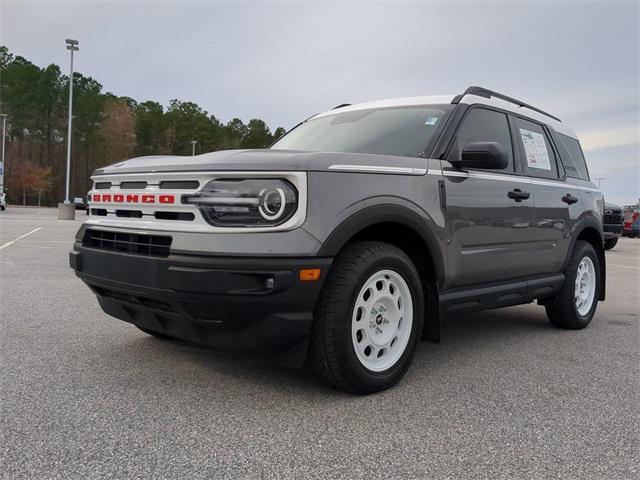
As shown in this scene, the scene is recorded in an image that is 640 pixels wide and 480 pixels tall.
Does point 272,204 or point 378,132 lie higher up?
point 378,132

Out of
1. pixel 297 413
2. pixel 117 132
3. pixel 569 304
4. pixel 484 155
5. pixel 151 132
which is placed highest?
pixel 151 132

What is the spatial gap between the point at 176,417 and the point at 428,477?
124 cm

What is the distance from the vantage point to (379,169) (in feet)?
10.4

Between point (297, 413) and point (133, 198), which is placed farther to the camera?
point (133, 198)

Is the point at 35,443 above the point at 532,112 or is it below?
below

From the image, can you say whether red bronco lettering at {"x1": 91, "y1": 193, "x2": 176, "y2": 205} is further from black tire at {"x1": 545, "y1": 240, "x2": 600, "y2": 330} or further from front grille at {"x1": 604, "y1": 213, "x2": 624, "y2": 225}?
front grille at {"x1": 604, "y1": 213, "x2": 624, "y2": 225}

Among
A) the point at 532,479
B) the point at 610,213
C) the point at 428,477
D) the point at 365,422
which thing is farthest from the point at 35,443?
the point at 610,213

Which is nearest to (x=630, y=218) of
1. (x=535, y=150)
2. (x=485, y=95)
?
(x=535, y=150)

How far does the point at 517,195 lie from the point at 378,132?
1196 mm

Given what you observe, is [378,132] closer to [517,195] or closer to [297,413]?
[517,195]

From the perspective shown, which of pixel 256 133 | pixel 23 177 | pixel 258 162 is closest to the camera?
pixel 258 162

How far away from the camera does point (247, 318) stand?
2.73m

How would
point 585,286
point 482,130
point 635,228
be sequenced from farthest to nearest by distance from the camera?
point 635,228 → point 585,286 → point 482,130

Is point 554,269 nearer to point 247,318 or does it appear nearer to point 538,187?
point 538,187
